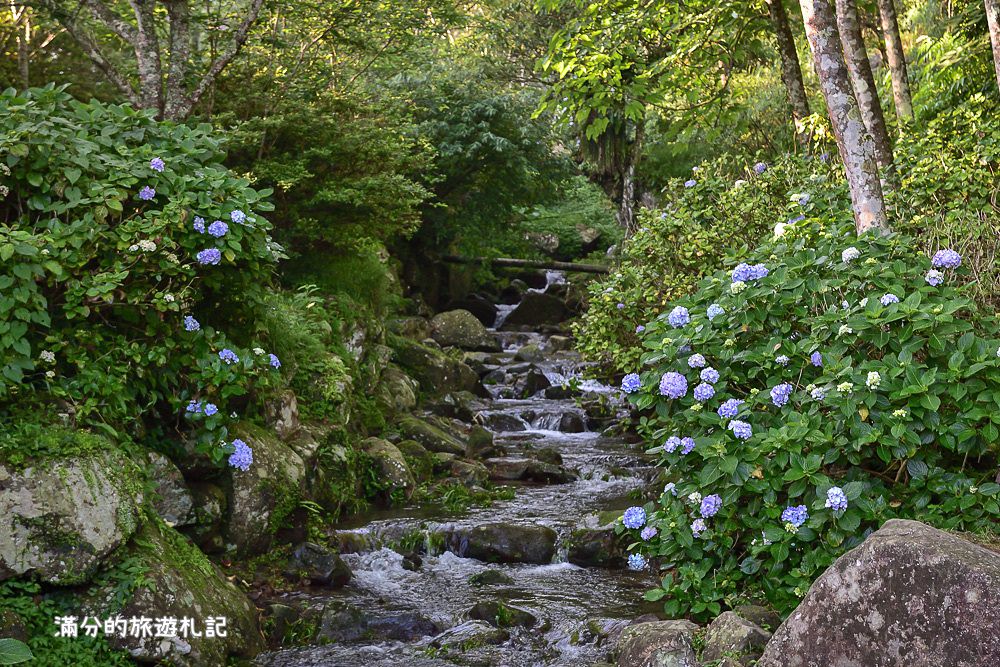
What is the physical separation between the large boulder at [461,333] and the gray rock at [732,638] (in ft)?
40.2

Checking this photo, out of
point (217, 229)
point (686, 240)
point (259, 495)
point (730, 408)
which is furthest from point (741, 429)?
point (686, 240)

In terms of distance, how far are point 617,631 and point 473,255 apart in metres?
12.4

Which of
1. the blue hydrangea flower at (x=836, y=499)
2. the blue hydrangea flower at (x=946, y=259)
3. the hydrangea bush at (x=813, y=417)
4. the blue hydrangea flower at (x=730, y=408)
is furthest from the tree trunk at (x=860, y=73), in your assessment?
the blue hydrangea flower at (x=836, y=499)

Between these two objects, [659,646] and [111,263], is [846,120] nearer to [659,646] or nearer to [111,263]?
[659,646]

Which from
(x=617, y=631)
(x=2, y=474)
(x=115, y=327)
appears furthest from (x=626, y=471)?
(x=2, y=474)

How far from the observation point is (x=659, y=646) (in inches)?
164

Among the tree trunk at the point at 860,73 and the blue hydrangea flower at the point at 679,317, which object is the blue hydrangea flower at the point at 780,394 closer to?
the blue hydrangea flower at the point at 679,317

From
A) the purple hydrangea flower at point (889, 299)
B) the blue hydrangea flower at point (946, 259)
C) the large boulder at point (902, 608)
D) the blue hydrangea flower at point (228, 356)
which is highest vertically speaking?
the blue hydrangea flower at point (228, 356)

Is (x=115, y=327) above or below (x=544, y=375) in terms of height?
above

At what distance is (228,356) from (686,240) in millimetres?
4402

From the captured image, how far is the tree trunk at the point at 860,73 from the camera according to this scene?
6176mm

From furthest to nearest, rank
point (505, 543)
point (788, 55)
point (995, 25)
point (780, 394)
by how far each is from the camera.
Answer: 1. point (788, 55)
2. point (505, 543)
3. point (995, 25)
4. point (780, 394)

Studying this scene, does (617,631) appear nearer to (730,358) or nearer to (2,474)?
(730,358)

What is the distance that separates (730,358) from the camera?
4.73m
